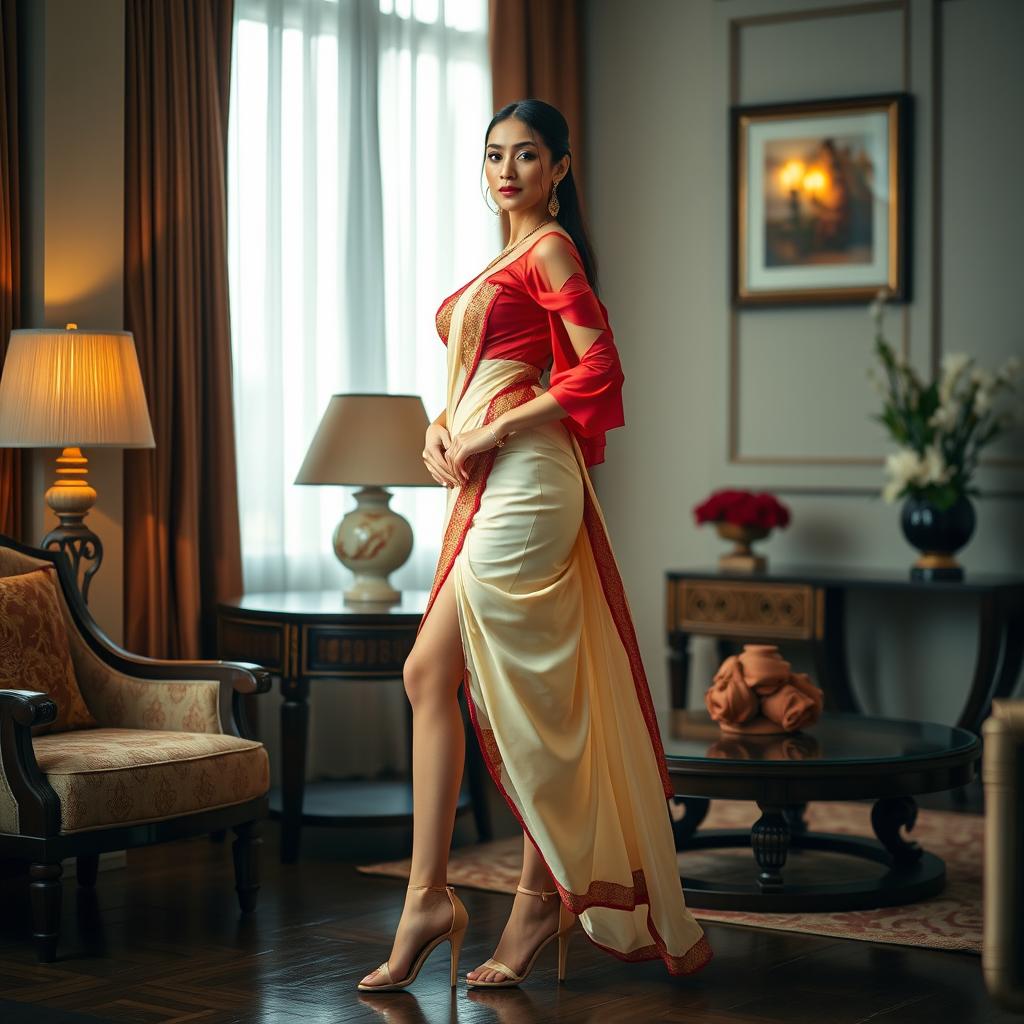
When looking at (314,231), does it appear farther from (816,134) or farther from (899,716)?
(899,716)

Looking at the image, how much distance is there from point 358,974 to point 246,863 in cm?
64

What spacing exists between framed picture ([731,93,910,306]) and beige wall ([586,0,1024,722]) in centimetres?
7

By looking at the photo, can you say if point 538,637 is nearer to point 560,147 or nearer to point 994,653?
point 560,147

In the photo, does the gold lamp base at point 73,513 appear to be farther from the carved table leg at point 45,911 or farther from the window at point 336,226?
the window at point 336,226

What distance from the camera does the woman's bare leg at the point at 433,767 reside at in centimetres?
316

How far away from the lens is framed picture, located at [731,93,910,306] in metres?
5.93

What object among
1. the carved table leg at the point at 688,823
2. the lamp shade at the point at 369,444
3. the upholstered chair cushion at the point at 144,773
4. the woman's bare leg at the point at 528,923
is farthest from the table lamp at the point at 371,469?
the woman's bare leg at the point at 528,923

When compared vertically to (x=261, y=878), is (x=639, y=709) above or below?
above

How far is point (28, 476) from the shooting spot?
14.6ft

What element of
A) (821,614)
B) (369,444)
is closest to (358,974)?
(369,444)

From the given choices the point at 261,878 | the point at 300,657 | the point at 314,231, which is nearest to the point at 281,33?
the point at 314,231

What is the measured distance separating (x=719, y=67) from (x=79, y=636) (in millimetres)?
3476

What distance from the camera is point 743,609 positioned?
5.73m

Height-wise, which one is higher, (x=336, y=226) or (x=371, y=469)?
(x=336, y=226)
